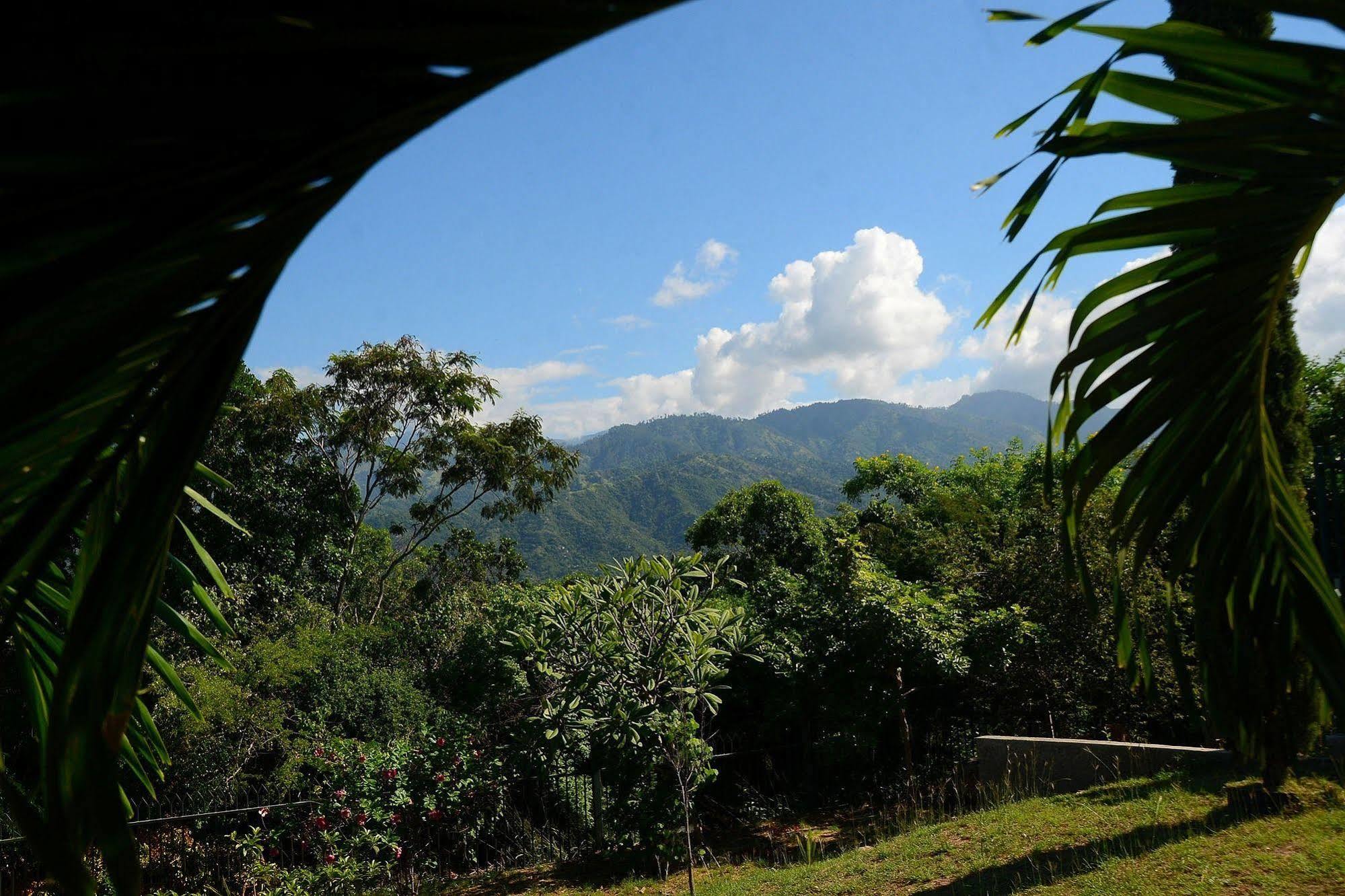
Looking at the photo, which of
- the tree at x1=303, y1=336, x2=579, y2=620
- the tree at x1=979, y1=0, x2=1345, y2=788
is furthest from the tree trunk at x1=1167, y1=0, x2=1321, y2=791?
the tree at x1=303, y1=336, x2=579, y2=620

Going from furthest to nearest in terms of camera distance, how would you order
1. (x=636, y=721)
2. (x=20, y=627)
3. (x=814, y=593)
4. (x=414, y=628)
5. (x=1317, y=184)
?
1. (x=414, y=628)
2. (x=814, y=593)
3. (x=636, y=721)
4. (x=20, y=627)
5. (x=1317, y=184)

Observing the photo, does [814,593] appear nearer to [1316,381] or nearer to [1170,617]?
[1170,617]

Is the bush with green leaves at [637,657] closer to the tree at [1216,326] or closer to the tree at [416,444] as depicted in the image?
the tree at [1216,326]

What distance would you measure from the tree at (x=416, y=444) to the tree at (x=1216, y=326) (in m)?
13.1

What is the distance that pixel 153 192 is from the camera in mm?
596

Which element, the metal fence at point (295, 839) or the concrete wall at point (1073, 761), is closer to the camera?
the concrete wall at point (1073, 761)

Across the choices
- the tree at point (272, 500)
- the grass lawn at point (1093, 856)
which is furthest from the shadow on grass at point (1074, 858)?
the tree at point (272, 500)

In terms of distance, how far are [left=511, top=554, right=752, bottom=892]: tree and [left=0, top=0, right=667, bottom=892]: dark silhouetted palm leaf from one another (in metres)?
5.34

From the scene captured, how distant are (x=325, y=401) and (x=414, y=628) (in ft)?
14.9

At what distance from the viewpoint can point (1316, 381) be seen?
522 inches

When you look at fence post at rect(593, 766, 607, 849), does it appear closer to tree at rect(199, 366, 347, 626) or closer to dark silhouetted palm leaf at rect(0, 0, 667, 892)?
tree at rect(199, 366, 347, 626)

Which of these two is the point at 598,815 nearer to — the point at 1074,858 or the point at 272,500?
the point at 1074,858

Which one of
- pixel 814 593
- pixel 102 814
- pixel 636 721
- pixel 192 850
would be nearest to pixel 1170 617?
pixel 102 814

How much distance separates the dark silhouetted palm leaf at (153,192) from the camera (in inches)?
21.9
